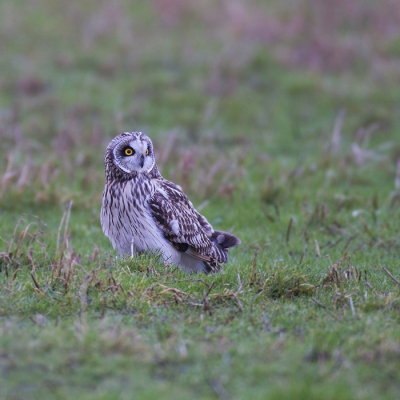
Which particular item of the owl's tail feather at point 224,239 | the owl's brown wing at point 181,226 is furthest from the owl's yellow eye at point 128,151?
the owl's tail feather at point 224,239

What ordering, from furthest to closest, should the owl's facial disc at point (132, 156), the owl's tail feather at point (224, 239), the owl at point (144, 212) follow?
the owl's tail feather at point (224, 239), the owl's facial disc at point (132, 156), the owl at point (144, 212)

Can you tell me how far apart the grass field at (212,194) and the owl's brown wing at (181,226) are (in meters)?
0.45

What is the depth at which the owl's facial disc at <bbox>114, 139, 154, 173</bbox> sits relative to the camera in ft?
21.3

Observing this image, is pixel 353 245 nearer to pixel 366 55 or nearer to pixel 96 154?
pixel 96 154

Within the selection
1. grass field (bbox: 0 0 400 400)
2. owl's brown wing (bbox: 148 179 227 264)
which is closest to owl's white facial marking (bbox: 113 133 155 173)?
owl's brown wing (bbox: 148 179 227 264)

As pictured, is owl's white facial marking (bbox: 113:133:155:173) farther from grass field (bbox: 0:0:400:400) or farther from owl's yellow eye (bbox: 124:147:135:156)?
grass field (bbox: 0:0:400:400)

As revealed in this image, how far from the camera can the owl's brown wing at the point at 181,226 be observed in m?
6.44

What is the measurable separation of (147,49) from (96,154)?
534 cm

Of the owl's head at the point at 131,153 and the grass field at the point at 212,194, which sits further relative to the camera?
the owl's head at the point at 131,153

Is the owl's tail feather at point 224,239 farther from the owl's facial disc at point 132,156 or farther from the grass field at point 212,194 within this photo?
the owl's facial disc at point 132,156

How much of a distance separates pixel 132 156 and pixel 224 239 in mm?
1233

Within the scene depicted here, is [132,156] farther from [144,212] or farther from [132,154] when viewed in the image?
[144,212]

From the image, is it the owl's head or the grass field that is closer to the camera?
the grass field

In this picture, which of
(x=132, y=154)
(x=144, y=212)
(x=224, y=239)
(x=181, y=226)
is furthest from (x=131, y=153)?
(x=224, y=239)
